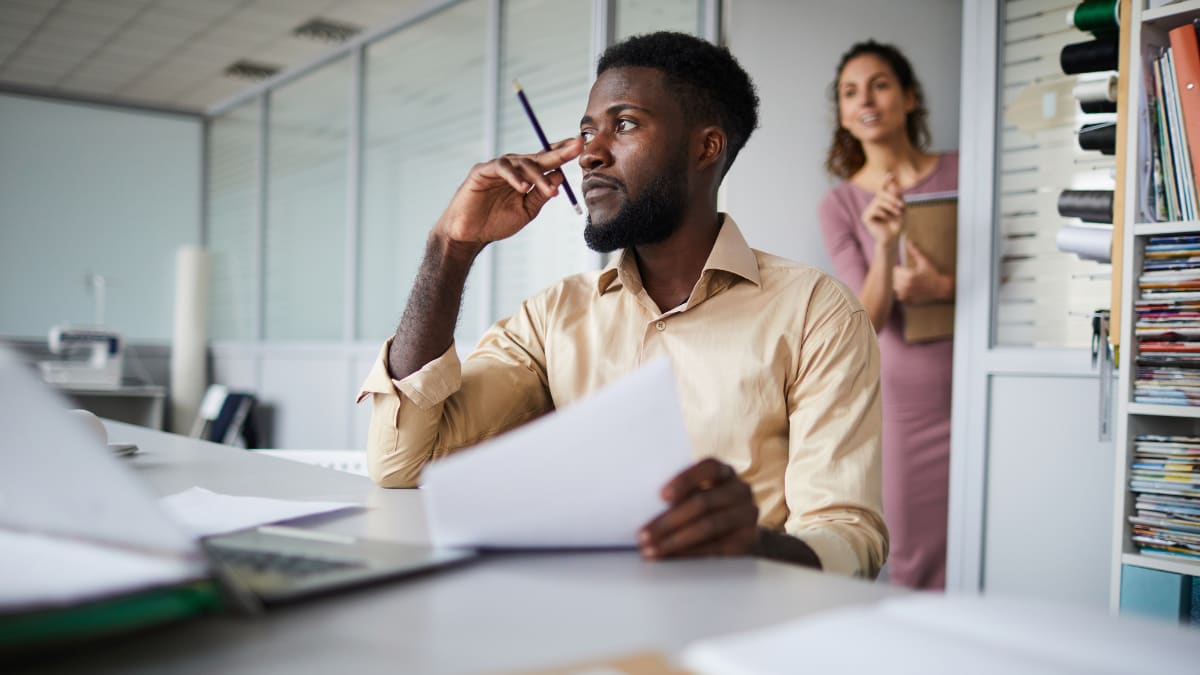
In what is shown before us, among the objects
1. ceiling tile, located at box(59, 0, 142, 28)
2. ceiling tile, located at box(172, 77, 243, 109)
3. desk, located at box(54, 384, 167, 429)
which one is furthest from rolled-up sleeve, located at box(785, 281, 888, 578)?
ceiling tile, located at box(172, 77, 243, 109)

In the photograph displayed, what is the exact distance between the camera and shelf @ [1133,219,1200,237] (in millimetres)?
1869

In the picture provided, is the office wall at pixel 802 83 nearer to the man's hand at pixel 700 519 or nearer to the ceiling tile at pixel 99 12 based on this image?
the man's hand at pixel 700 519

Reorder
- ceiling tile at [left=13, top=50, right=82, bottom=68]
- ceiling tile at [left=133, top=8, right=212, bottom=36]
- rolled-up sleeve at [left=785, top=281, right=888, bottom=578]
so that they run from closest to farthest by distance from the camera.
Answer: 1. rolled-up sleeve at [left=785, top=281, right=888, bottom=578]
2. ceiling tile at [left=133, top=8, right=212, bottom=36]
3. ceiling tile at [left=13, top=50, right=82, bottom=68]

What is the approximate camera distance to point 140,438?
1879 mm

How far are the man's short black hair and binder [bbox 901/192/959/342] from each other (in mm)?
1385

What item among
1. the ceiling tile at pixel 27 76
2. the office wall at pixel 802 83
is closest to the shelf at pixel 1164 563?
the office wall at pixel 802 83

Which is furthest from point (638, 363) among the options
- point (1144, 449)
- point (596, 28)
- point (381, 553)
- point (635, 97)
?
point (596, 28)

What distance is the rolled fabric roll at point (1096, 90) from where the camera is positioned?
2184mm

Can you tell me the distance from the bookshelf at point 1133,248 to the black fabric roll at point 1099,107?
25 centimetres

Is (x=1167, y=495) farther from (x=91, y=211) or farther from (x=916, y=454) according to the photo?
(x=91, y=211)

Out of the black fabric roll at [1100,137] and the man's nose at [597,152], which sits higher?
the black fabric roll at [1100,137]

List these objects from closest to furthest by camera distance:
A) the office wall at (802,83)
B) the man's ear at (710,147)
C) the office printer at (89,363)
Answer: the man's ear at (710,147) < the office wall at (802,83) < the office printer at (89,363)

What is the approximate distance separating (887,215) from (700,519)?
231 cm

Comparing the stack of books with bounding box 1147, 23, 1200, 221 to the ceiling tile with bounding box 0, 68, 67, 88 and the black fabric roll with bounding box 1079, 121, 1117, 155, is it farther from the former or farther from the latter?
the ceiling tile with bounding box 0, 68, 67, 88
